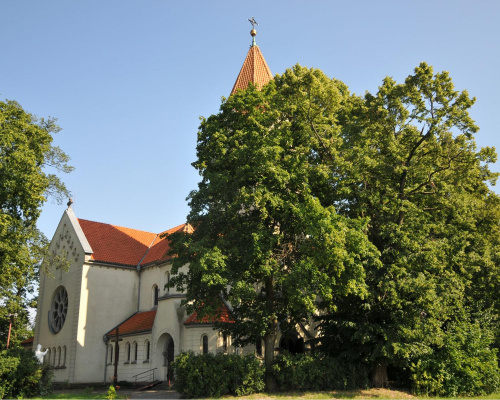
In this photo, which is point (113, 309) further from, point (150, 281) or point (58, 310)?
point (58, 310)

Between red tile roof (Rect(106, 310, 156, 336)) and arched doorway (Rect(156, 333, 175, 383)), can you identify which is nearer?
arched doorway (Rect(156, 333, 175, 383))

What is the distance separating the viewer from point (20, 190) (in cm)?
2164

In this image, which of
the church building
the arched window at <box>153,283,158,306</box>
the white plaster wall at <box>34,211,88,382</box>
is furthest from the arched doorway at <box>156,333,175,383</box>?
the white plaster wall at <box>34,211,88,382</box>

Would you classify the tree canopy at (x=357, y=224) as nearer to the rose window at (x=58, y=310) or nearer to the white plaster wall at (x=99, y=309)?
the white plaster wall at (x=99, y=309)

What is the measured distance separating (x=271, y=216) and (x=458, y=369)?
1010 cm

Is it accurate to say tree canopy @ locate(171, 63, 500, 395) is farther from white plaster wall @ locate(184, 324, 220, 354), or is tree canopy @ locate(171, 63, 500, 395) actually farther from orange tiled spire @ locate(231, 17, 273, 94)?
orange tiled spire @ locate(231, 17, 273, 94)

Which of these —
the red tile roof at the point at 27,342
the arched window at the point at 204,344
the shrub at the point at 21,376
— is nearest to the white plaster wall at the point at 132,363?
the arched window at the point at 204,344

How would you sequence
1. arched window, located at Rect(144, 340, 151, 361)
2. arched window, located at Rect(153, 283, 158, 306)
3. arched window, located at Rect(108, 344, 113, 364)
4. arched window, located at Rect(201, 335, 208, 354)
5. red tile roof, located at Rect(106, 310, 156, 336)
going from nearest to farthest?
1. arched window, located at Rect(201, 335, 208, 354)
2. arched window, located at Rect(144, 340, 151, 361)
3. red tile roof, located at Rect(106, 310, 156, 336)
4. arched window, located at Rect(108, 344, 113, 364)
5. arched window, located at Rect(153, 283, 158, 306)

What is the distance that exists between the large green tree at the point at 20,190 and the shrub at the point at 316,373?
1299cm

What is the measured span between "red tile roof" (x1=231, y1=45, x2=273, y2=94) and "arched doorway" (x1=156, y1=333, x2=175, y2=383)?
59.1 feet

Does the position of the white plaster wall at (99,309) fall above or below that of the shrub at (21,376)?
above

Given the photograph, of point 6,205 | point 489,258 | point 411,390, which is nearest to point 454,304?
point 489,258

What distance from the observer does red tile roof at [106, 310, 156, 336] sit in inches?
1157

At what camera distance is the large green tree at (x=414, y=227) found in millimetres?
18344
